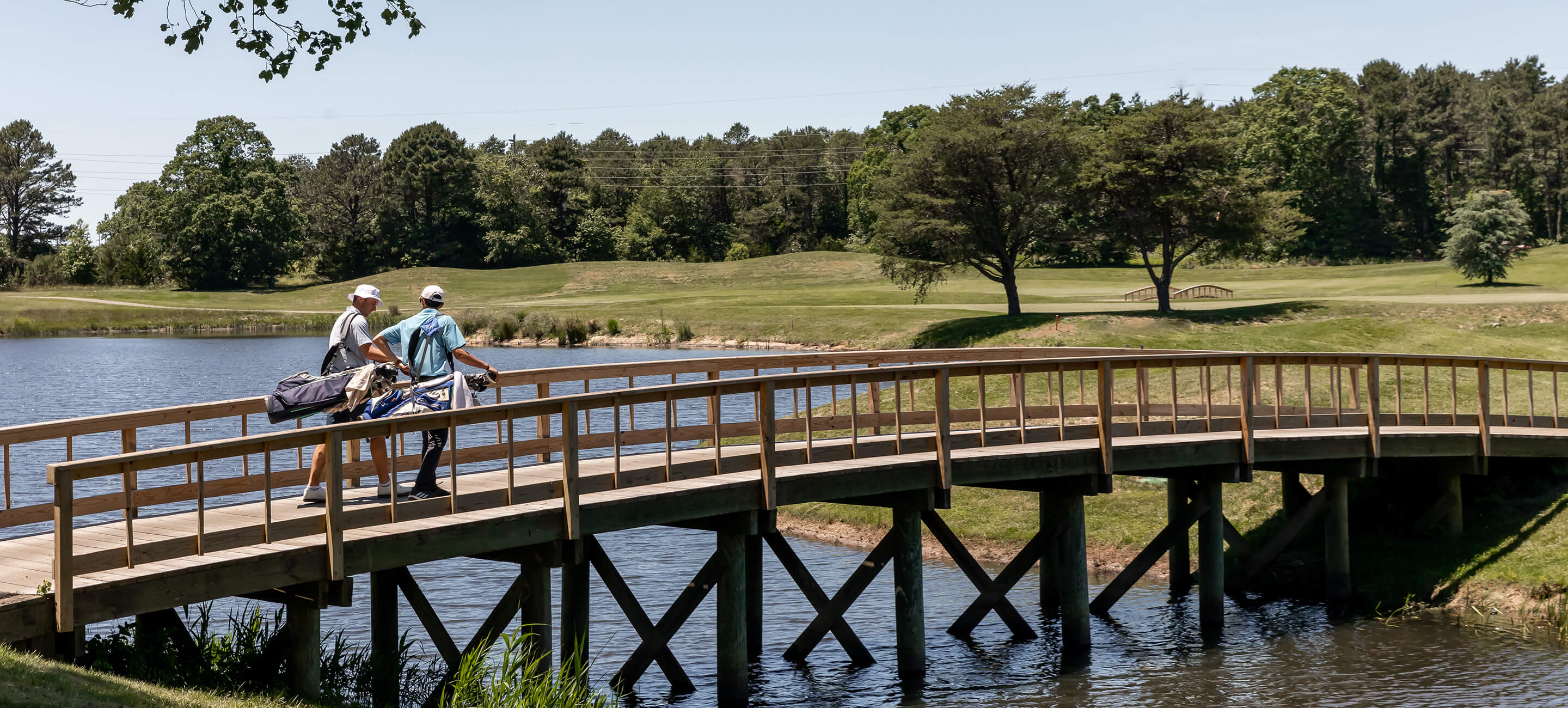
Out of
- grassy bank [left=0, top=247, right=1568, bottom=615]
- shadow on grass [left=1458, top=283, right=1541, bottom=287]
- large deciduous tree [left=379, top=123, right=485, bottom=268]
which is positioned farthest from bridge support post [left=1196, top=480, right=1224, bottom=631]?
large deciduous tree [left=379, top=123, right=485, bottom=268]

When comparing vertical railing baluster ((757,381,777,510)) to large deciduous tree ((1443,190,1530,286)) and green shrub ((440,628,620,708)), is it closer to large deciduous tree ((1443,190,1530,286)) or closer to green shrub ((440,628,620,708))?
green shrub ((440,628,620,708))

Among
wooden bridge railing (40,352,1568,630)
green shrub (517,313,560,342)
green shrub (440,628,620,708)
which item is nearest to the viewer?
wooden bridge railing (40,352,1568,630)

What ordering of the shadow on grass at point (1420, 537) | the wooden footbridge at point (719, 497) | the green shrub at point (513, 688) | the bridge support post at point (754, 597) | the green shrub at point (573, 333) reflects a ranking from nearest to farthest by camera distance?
the wooden footbridge at point (719, 497), the green shrub at point (513, 688), the bridge support post at point (754, 597), the shadow on grass at point (1420, 537), the green shrub at point (573, 333)

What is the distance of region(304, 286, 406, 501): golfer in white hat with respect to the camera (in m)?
13.0

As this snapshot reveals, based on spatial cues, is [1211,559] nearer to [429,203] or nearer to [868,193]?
[868,193]

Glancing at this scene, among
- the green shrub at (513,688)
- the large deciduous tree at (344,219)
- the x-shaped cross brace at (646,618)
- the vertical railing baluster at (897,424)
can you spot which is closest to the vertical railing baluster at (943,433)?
the vertical railing baluster at (897,424)

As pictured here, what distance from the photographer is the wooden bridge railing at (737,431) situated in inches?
439

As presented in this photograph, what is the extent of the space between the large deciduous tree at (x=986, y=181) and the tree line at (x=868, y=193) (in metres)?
0.11

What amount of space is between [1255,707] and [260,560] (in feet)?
35.7

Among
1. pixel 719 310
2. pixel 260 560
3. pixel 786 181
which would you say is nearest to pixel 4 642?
pixel 260 560

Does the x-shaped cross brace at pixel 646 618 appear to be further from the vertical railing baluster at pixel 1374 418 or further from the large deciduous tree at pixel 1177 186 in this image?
the large deciduous tree at pixel 1177 186

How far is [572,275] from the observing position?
11319cm

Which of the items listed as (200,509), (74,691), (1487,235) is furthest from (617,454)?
(1487,235)

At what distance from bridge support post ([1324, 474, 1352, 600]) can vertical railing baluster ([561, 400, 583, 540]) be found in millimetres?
12069
